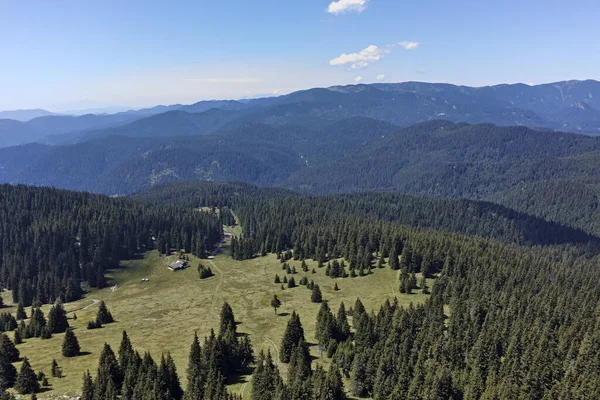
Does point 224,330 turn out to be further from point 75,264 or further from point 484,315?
point 75,264

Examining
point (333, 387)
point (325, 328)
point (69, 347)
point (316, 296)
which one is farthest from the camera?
point (316, 296)

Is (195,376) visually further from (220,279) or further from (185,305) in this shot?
(220,279)

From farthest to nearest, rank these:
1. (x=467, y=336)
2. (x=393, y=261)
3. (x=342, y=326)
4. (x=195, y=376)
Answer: (x=393, y=261), (x=342, y=326), (x=467, y=336), (x=195, y=376)

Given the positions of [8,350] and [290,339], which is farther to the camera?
[290,339]

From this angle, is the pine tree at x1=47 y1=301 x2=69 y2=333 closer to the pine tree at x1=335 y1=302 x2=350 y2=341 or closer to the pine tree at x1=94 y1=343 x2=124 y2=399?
the pine tree at x1=94 y1=343 x2=124 y2=399

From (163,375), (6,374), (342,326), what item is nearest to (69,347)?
(6,374)

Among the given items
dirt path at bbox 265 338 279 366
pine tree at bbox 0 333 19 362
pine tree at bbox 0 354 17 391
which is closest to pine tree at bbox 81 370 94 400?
pine tree at bbox 0 354 17 391

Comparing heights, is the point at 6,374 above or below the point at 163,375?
below
